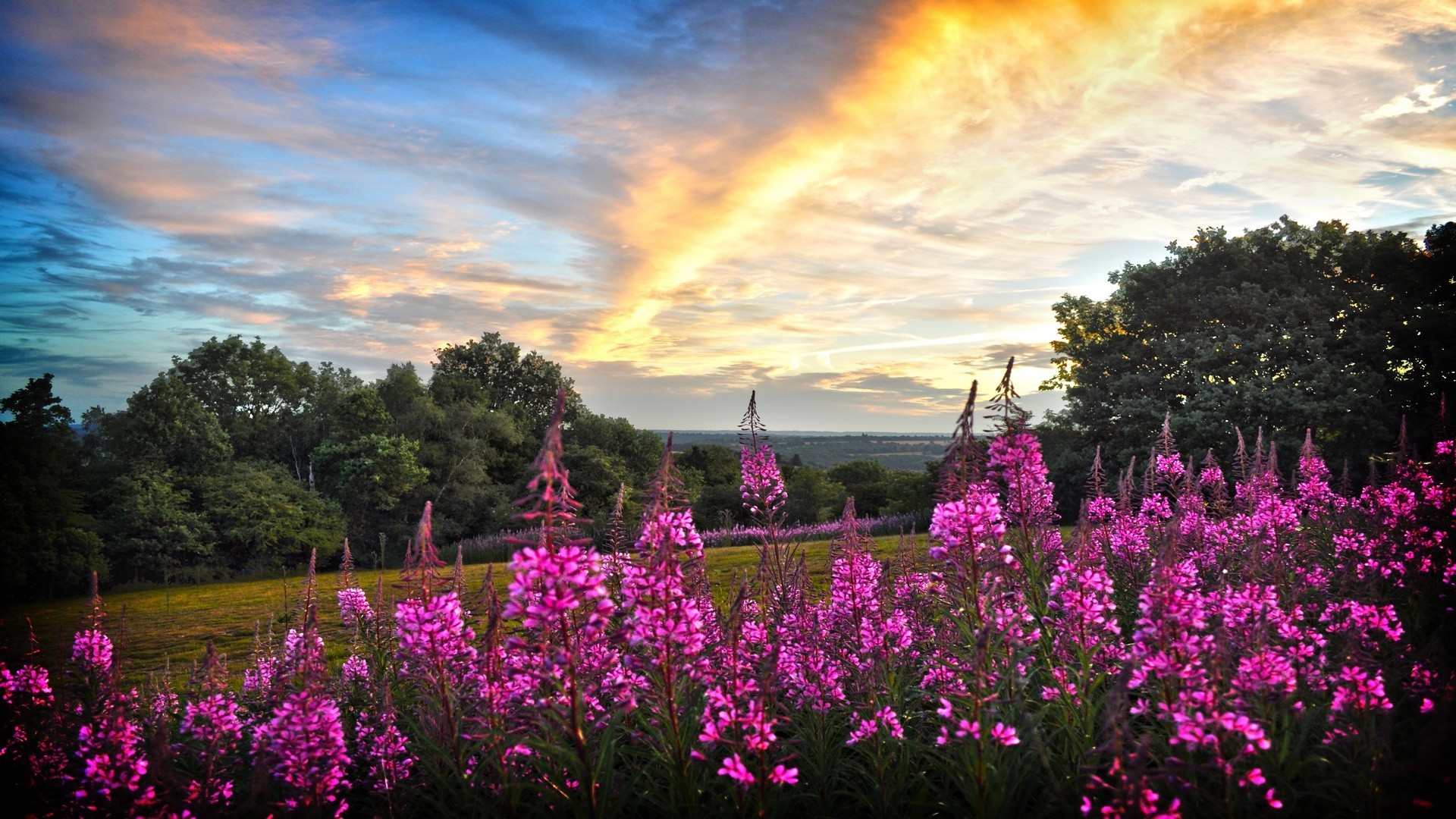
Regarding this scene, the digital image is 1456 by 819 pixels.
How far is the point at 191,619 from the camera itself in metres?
14.0

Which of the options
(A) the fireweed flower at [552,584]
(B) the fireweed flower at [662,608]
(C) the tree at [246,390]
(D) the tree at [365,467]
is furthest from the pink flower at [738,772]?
(C) the tree at [246,390]

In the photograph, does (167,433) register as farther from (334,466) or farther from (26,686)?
(26,686)

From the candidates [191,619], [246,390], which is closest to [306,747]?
[191,619]

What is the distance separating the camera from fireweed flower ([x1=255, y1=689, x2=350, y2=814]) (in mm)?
3771

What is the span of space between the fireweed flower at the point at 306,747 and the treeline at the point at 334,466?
12485 millimetres

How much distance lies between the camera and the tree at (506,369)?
188 ft

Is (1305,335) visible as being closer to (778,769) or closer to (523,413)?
(778,769)

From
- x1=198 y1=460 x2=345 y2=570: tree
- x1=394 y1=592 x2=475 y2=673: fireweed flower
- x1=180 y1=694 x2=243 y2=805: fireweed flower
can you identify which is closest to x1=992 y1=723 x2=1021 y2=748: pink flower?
x1=394 y1=592 x2=475 y2=673: fireweed flower

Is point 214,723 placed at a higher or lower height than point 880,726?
higher

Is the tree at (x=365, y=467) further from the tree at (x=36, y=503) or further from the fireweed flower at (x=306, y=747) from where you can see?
the fireweed flower at (x=306, y=747)

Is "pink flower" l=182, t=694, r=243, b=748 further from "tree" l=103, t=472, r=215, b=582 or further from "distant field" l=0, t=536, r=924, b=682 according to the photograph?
"tree" l=103, t=472, r=215, b=582

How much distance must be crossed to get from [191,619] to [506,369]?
45.7 m

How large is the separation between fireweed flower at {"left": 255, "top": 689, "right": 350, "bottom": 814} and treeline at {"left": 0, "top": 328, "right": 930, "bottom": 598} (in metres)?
12.5

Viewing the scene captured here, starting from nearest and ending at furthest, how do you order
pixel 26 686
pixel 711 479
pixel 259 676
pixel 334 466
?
pixel 26 686, pixel 259 676, pixel 334 466, pixel 711 479
